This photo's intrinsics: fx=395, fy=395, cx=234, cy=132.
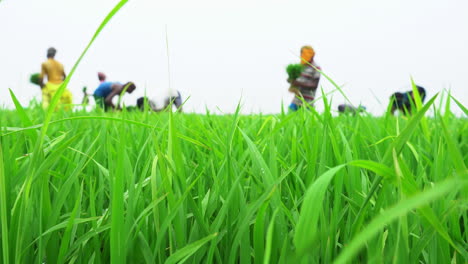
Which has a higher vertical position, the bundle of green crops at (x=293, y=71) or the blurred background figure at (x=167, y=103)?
the bundle of green crops at (x=293, y=71)

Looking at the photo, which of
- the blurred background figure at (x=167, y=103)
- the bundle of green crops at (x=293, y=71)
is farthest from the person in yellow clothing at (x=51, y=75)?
the bundle of green crops at (x=293, y=71)

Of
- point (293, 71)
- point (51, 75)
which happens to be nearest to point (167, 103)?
point (293, 71)

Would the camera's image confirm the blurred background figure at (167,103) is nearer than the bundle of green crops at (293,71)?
Yes

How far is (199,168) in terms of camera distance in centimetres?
54

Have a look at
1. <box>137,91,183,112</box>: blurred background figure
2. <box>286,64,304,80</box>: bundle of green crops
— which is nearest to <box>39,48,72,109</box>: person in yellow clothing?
<box>137,91,183,112</box>: blurred background figure

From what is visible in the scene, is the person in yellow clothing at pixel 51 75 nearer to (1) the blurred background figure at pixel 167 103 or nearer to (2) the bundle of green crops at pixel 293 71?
(1) the blurred background figure at pixel 167 103

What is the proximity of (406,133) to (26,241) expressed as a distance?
0.33m

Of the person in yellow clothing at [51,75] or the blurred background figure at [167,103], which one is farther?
the person in yellow clothing at [51,75]

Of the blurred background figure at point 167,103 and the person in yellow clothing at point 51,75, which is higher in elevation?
the person in yellow clothing at point 51,75

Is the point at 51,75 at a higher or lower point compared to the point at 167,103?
higher

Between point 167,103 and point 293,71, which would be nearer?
point 167,103

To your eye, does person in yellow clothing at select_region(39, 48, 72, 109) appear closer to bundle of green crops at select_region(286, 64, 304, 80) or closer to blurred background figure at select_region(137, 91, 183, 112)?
blurred background figure at select_region(137, 91, 183, 112)

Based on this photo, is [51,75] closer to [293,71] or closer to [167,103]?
[167,103]

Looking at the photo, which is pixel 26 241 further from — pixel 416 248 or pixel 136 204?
pixel 416 248
